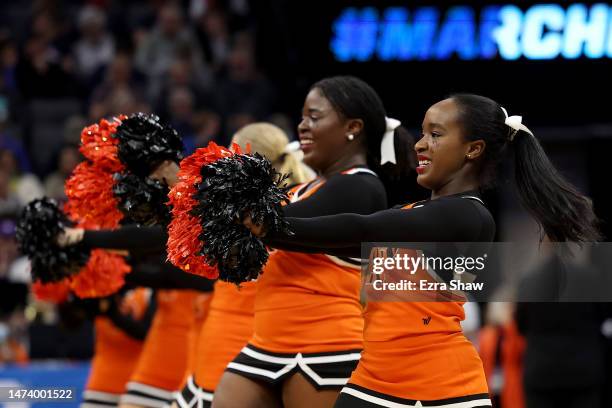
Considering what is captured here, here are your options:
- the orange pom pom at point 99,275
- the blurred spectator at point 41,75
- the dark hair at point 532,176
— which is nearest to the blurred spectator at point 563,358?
the orange pom pom at point 99,275

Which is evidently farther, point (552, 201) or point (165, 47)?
point (165, 47)

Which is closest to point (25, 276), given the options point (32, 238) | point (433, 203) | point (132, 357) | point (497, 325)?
point (132, 357)

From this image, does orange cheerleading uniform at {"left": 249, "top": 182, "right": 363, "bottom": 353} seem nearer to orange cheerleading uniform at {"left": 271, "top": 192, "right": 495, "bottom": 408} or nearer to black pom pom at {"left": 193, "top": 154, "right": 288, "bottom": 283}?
orange cheerleading uniform at {"left": 271, "top": 192, "right": 495, "bottom": 408}

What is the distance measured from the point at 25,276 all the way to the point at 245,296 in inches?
180

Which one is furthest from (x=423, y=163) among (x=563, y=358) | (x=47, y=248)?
(x=563, y=358)

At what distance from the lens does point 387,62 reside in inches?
343

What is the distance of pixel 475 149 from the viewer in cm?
313

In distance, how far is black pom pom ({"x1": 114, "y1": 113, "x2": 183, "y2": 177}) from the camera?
3844 millimetres

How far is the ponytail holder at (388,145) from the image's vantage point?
12.1 feet

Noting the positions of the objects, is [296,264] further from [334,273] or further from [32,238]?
[32,238]

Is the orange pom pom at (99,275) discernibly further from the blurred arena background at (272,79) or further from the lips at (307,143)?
the blurred arena background at (272,79)

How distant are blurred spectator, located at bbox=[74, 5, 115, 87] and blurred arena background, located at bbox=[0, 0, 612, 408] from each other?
0.06 ft

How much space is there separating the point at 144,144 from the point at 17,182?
6021mm

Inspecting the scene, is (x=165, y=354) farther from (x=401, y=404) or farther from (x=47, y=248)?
(x=401, y=404)
